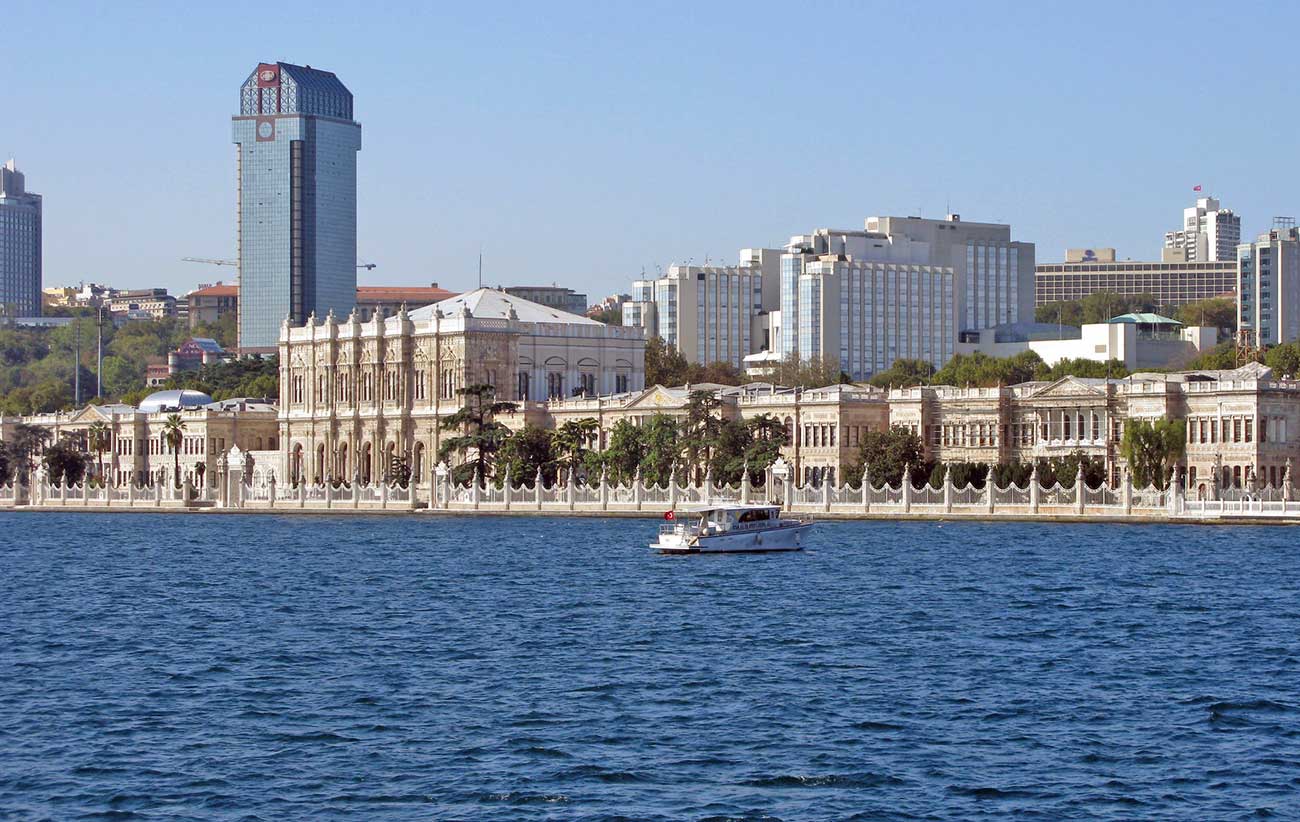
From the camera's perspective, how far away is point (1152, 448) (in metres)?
92.3

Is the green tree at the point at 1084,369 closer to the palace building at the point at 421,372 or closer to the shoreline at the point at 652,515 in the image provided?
the palace building at the point at 421,372

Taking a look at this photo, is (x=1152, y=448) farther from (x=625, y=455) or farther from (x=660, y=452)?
(x=625, y=455)

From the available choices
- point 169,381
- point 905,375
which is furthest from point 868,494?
point 169,381

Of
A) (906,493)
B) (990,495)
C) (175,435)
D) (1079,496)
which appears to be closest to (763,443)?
(906,493)

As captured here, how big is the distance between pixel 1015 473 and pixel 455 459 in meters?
37.9

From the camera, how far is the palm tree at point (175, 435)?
470 ft

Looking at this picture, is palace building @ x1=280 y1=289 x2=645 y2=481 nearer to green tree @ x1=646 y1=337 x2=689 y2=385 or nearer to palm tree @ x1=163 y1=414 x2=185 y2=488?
palm tree @ x1=163 y1=414 x2=185 y2=488

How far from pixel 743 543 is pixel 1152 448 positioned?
1053 inches

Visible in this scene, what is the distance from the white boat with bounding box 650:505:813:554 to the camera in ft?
234

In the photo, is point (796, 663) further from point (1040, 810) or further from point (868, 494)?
point (868, 494)

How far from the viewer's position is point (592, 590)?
57.3 meters

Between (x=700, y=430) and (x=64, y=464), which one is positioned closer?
(x=700, y=430)

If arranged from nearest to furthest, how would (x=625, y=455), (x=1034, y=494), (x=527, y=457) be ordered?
(x=1034, y=494) → (x=625, y=455) → (x=527, y=457)

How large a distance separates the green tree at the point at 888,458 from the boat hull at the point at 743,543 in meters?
22.1
